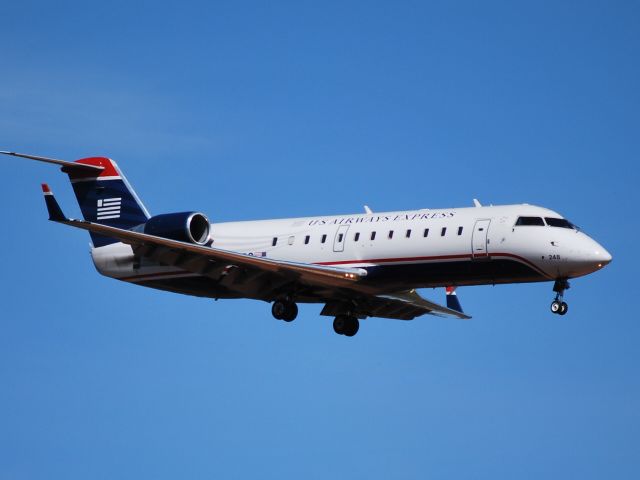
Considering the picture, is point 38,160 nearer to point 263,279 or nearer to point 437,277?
point 263,279

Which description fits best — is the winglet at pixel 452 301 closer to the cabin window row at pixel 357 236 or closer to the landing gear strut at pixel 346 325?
the landing gear strut at pixel 346 325

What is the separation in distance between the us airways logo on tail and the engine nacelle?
267cm

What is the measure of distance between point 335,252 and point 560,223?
637cm

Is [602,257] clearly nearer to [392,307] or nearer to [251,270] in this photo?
[392,307]

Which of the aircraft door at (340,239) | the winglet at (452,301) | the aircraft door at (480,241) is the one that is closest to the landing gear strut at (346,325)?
the aircraft door at (340,239)

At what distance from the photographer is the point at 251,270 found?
38.8m

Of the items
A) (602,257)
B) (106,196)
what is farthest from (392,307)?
(106,196)

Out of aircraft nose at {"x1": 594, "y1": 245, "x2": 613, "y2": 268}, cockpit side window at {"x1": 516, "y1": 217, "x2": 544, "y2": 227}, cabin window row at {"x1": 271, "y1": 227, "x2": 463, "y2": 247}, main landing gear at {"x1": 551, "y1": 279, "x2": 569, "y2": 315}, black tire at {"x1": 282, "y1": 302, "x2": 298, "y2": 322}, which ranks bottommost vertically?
black tire at {"x1": 282, "y1": 302, "x2": 298, "y2": 322}

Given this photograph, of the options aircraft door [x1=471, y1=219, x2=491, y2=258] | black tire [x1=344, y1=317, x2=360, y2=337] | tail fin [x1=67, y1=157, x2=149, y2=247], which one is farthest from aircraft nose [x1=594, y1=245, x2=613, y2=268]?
tail fin [x1=67, y1=157, x2=149, y2=247]

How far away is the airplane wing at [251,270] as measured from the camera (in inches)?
1489

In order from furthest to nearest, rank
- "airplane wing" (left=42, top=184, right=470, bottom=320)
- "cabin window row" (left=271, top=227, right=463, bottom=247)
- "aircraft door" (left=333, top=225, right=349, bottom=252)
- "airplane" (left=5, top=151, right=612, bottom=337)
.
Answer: "aircraft door" (left=333, top=225, right=349, bottom=252)
"airplane wing" (left=42, top=184, right=470, bottom=320)
"cabin window row" (left=271, top=227, right=463, bottom=247)
"airplane" (left=5, top=151, right=612, bottom=337)

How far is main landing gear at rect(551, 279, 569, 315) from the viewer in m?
36.3

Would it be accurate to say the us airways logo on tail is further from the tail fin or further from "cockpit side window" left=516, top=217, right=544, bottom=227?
"cockpit side window" left=516, top=217, right=544, bottom=227

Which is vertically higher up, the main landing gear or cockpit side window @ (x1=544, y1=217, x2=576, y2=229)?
cockpit side window @ (x1=544, y1=217, x2=576, y2=229)
